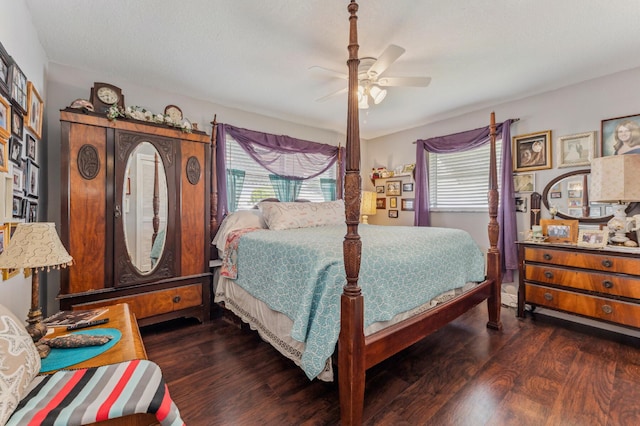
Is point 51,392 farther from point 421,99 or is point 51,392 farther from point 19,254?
point 421,99

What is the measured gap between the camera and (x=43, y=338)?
4.16 feet

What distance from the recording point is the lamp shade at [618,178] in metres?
2.25

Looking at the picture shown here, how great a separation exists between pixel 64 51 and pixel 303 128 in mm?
2682

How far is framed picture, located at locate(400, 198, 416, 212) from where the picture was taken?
4.32 metres

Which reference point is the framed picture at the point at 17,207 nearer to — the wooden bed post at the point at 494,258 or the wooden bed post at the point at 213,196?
the wooden bed post at the point at 213,196

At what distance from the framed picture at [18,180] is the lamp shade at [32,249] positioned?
31.3 inches

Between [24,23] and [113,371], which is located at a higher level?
[24,23]

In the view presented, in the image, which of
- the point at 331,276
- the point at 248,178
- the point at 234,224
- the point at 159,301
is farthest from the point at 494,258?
the point at 159,301

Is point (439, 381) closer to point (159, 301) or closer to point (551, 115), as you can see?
point (159, 301)

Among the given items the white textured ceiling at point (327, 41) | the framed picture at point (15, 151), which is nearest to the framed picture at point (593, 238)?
the white textured ceiling at point (327, 41)

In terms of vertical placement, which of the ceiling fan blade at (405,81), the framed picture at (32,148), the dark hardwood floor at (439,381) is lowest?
the dark hardwood floor at (439,381)

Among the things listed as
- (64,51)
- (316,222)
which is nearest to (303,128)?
(316,222)

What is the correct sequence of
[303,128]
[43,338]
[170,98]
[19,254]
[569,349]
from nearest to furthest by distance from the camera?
[19,254] < [43,338] < [569,349] < [170,98] < [303,128]

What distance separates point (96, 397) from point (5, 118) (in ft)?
4.98
